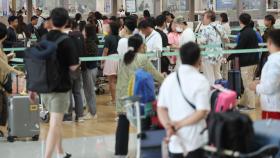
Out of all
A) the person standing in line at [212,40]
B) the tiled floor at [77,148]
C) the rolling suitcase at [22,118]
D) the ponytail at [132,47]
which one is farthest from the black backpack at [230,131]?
the person standing in line at [212,40]

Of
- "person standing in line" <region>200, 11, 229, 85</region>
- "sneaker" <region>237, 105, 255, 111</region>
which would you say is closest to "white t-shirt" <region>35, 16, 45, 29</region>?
"person standing in line" <region>200, 11, 229, 85</region>

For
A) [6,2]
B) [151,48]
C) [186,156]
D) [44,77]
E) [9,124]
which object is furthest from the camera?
[6,2]

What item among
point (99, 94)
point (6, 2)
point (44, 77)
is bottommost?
point (99, 94)

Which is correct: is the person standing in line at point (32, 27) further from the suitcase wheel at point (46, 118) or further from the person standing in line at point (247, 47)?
the person standing in line at point (247, 47)

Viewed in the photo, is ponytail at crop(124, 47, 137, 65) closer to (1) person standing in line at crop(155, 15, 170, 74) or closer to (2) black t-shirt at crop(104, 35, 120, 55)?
(2) black t-shirt at crop(104, 35, 120, 55)

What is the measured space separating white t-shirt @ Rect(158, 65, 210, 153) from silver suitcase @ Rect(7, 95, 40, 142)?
11.9 ft

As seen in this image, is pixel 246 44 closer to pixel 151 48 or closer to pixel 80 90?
pixel 151 48

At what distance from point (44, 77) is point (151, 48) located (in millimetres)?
3290

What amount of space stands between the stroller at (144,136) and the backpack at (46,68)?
77 centimetres

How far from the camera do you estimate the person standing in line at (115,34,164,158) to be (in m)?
6.11

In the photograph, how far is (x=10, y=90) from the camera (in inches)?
304

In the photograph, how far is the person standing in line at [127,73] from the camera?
20.1ft

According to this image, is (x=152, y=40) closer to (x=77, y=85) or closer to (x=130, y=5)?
(x=77, y=85)

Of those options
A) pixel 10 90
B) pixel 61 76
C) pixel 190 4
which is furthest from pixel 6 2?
pixel 61 76
